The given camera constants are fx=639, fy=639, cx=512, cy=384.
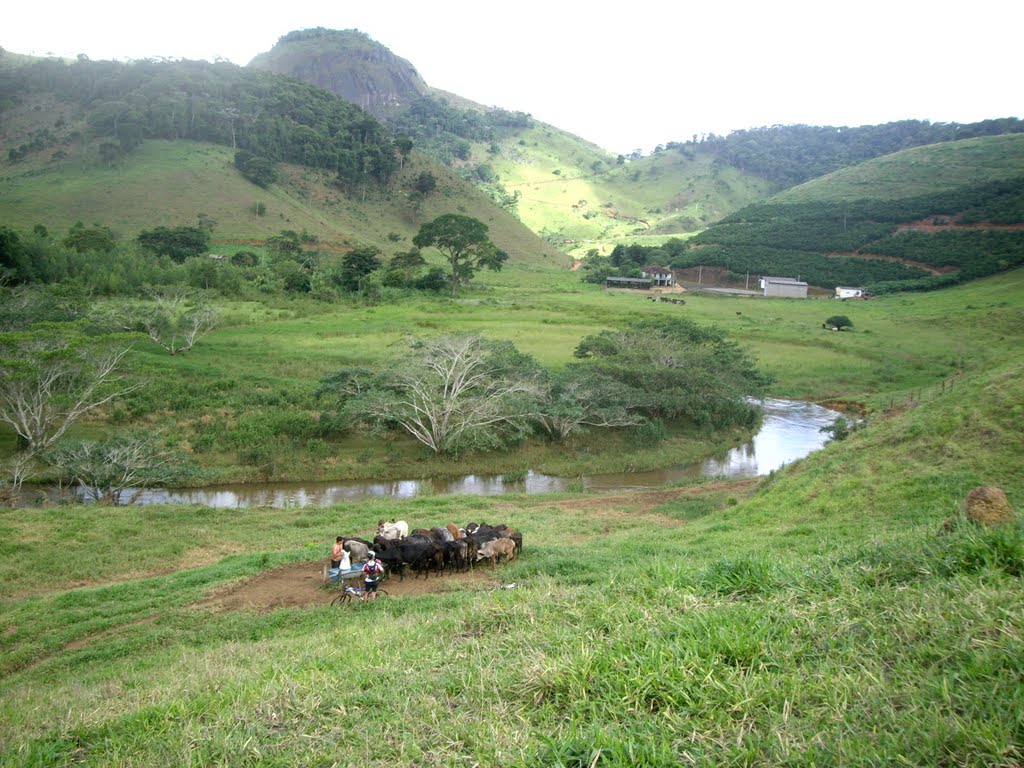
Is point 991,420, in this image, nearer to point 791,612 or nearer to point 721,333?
point 791,612

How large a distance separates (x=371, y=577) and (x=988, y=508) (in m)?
7.93

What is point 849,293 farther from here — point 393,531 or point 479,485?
point 393,531

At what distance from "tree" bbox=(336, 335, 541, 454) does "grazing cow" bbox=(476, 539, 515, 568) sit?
12354mm

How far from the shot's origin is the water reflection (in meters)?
20.8

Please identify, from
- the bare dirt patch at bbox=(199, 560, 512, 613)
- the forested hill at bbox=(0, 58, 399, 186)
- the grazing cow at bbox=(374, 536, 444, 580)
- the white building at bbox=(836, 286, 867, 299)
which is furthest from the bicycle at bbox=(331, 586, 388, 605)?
the forested hill at bbox=(0, 58, 399, 186)

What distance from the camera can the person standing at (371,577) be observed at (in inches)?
380

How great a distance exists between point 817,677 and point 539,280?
77744mm

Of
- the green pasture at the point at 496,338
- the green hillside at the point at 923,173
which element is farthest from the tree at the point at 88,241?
the green hillside at the point at 923,173

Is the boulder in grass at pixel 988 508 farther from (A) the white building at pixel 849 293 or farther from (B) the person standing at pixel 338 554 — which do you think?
(A) the white building at pixel 849 293

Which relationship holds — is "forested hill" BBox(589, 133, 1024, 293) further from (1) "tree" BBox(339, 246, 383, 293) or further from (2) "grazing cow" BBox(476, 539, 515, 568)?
(2) "grazing cow" BBox(476, 539, 515, 568)

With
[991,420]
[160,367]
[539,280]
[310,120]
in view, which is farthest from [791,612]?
[310,120]

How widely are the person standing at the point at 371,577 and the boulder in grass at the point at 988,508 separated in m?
7.70

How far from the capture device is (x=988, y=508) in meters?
6.75

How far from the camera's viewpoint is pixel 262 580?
10922 mm
